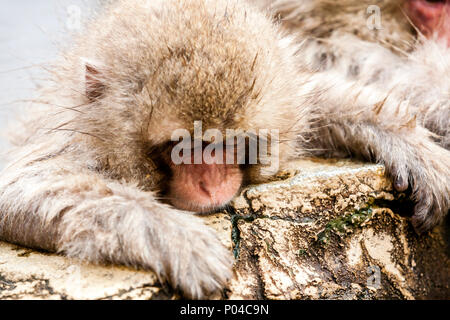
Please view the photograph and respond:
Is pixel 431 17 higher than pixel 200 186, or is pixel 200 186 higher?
pixel 431 17

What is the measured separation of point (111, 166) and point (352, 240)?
1.21 metres

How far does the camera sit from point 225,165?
2.42m

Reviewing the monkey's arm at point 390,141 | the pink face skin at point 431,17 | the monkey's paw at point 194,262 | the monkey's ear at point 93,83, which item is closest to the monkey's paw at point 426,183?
the monkey's arm at point 390,141

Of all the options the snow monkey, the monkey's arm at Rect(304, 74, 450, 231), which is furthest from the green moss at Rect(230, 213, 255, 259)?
the monkey's arm at Rect(304, 74, 450, 231)

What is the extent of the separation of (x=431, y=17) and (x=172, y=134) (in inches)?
104

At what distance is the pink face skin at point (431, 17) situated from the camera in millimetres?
3854

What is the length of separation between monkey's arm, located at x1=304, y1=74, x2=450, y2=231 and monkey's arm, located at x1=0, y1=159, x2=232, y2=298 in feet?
3.98

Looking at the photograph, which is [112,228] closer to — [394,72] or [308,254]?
[308,254]

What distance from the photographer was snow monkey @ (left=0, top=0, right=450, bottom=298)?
6.90 ft

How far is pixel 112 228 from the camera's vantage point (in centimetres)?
209

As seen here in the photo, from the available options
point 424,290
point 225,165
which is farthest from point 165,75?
point 424,290

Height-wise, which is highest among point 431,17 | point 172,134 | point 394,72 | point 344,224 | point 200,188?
point 431,17

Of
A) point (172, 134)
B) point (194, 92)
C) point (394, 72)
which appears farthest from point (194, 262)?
point (394, 72)

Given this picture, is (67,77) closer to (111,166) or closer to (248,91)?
(111,166)
